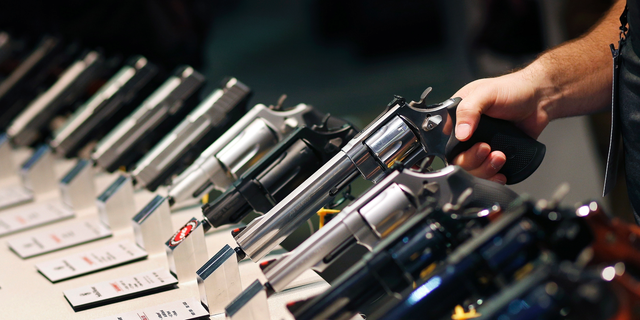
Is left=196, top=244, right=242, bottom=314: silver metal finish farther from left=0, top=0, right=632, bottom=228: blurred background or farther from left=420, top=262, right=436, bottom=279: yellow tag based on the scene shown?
left=0, top=0, right=632, bottom=228: blurred background

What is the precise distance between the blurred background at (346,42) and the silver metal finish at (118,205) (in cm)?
144

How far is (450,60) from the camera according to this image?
3123mm

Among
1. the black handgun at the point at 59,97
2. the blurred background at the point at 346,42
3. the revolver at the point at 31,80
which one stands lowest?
the blurred background at the point at 346,42

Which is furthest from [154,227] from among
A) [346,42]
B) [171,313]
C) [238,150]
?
[346,42]

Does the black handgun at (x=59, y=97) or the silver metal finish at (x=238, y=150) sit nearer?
the silver metal finish at (x=238, y=150)

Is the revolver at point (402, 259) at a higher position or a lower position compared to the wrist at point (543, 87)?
higher

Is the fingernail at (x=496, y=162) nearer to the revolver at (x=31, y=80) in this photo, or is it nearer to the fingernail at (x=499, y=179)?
the fingernail at (x=499, y=179)

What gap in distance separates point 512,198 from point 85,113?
1.67 metres

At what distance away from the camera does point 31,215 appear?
1707mm

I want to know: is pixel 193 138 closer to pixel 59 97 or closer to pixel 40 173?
pixel 40 173

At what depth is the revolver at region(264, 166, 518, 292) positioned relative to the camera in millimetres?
843

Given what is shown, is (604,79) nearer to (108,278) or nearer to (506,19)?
(108,278)

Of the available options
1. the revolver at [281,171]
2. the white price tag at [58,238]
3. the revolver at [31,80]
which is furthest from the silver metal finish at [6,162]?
the revolver at [281,171]

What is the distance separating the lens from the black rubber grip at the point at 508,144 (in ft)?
3.58
